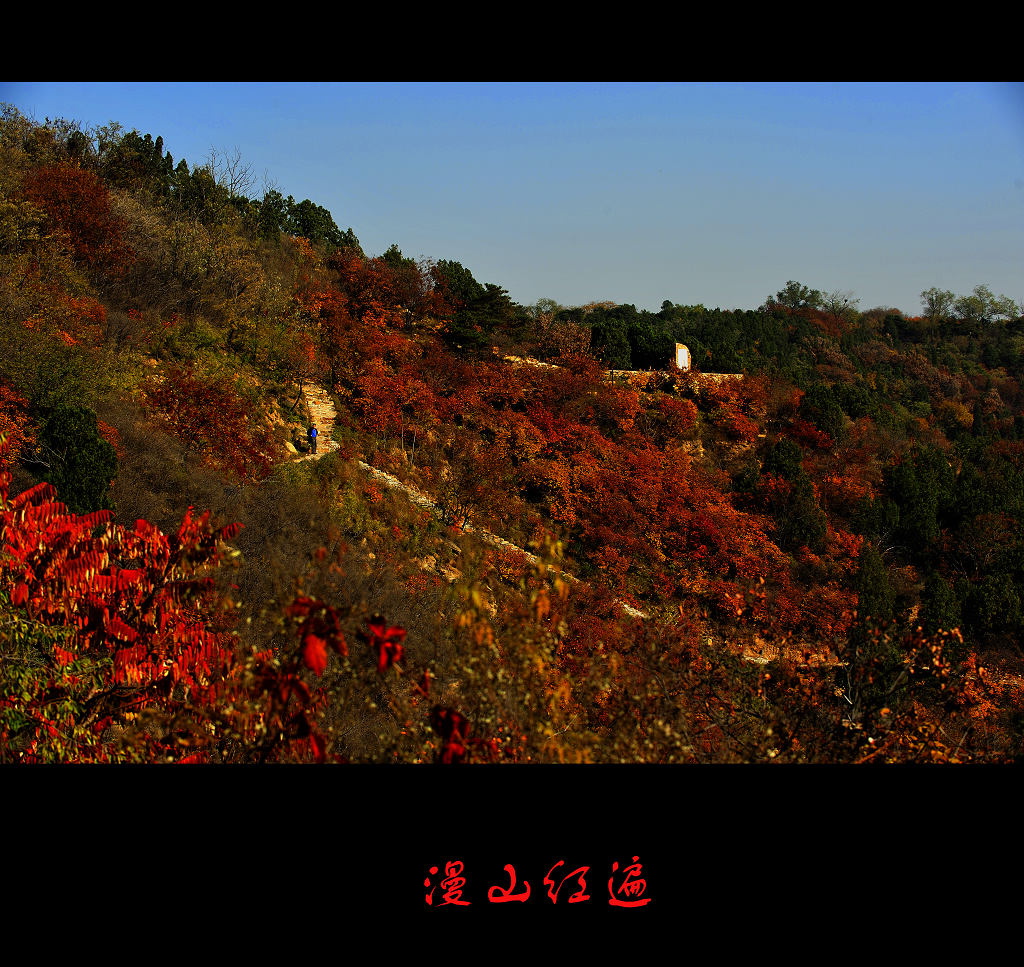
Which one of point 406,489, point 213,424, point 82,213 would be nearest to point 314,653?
point 213,424

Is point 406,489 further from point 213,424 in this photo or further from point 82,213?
point 82,213

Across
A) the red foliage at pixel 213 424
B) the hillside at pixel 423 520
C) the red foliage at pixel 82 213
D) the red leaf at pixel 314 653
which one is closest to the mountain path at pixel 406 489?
the hillside at pixel 423 520

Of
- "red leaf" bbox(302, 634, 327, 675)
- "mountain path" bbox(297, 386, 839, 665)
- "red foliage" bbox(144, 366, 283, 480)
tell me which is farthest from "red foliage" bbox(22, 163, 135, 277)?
"red leaf" bbox(302, 634, 327, 675)

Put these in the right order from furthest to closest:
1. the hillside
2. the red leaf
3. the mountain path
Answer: the mountain path < the hillside < the red leaf

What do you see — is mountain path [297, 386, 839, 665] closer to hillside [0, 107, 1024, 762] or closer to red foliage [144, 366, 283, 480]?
hillside [0, 107, 1024, 762]

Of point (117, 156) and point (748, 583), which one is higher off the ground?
point (117, 156)
